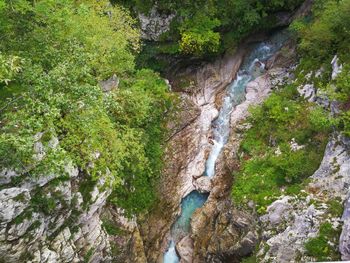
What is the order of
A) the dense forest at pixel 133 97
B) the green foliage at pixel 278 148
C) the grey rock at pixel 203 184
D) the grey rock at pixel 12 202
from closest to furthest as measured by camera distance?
1. the grey rock at pixel 12 202
2. the dense forest at pixel 133 97
3. the green foliage at pixel 278 148
4. the grey rock at pixel 203 184

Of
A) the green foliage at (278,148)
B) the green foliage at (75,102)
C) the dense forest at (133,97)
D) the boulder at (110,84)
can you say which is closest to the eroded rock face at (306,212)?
the dense forest at (133,97)

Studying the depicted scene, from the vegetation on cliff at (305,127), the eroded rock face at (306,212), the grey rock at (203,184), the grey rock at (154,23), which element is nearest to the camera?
the eroded rock face at (306,212)

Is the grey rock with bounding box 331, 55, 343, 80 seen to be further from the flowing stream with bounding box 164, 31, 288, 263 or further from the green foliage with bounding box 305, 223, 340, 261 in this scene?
the green foliage with bounding box 305, 223, 340, 261

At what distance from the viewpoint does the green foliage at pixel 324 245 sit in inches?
606

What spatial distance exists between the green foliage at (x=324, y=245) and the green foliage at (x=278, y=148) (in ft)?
9.61

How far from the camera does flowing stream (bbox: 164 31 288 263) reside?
2297 centimetres

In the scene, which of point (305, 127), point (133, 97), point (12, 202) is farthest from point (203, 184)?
point (12, 202)

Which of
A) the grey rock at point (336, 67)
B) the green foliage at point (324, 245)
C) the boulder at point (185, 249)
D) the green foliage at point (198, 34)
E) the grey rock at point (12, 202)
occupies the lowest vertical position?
the boulder at point (185, 249)

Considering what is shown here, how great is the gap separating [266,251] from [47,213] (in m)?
9.81

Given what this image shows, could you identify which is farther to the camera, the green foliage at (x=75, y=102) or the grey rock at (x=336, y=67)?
the grey rock at (x=336, y=67)

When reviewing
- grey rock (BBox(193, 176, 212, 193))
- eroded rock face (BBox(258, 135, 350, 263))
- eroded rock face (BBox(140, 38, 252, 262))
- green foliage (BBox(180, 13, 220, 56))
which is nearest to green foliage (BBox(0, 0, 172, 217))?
eroded rock face (BBox(140, 38, 252, 262))

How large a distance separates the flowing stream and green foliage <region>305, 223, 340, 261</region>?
8.73m

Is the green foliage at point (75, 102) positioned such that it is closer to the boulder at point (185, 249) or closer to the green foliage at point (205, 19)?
the boulder at point (185, 249)

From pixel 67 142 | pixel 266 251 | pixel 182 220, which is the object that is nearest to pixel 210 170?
pixel 182 220
